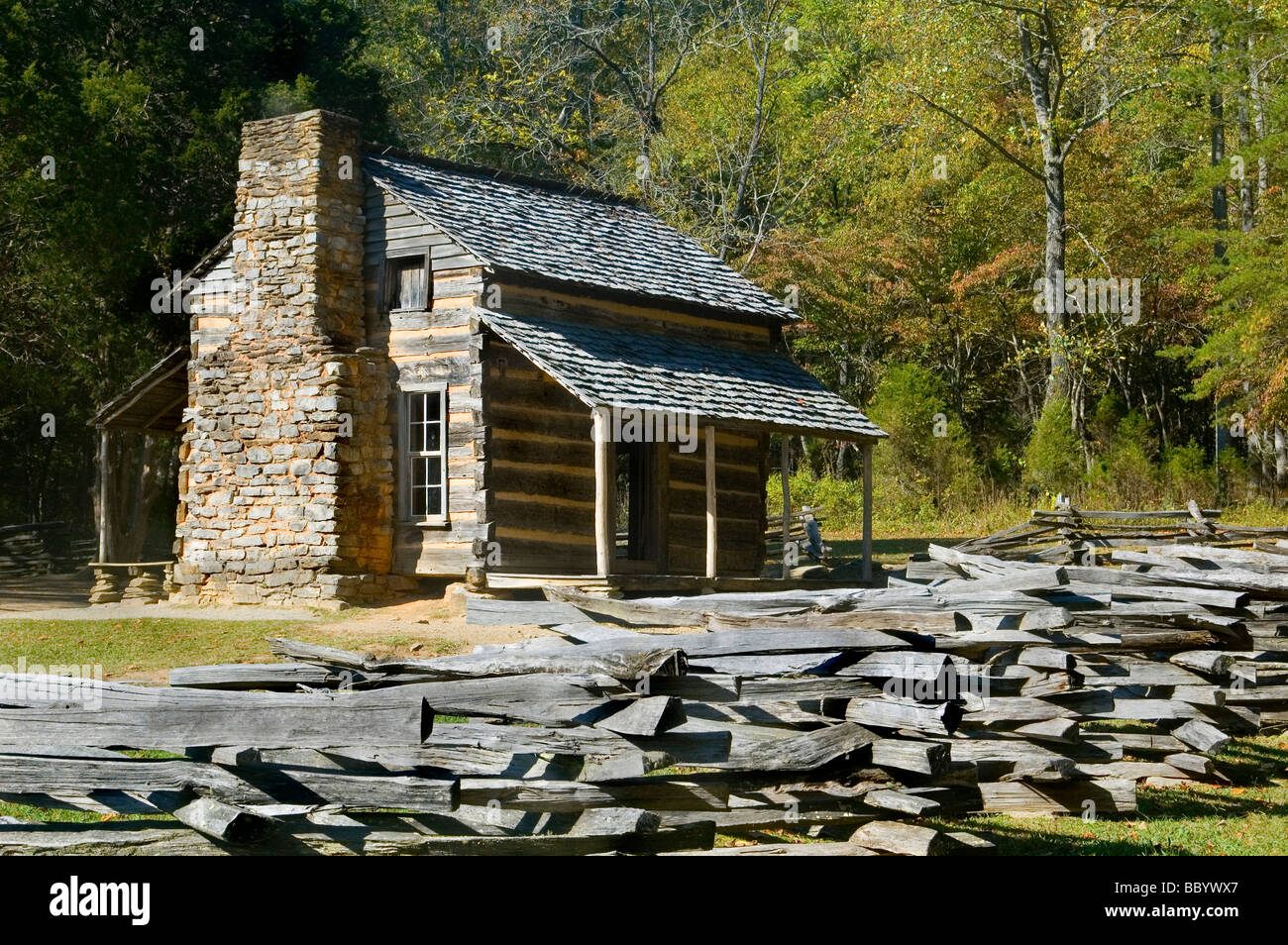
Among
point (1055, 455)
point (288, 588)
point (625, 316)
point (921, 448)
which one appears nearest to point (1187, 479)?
point (1055, 455)

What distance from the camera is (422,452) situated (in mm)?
18109

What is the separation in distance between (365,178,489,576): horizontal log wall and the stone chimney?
8.9 inches

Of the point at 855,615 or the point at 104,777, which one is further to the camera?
the point at 855,615

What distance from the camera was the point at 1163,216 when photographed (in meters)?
31.5

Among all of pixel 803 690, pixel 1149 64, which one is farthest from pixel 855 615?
pixel 1149 64

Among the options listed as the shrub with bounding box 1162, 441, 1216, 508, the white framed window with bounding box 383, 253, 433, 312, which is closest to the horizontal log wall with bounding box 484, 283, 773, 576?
the white framed window with bounding box 383, 253, 433, 312

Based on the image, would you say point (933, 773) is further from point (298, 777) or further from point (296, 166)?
point (296, 166)

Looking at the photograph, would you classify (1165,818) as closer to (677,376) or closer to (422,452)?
(677,376)

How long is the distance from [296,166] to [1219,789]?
13905 millimetres

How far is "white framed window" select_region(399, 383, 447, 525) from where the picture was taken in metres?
18.0

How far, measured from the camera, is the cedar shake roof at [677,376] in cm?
1645

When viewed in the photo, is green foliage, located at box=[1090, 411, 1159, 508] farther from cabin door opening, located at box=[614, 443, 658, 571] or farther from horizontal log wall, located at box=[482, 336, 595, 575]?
horizontal log wall, located at box=[482, 336, 595, 575]

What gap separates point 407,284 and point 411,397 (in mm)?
1512

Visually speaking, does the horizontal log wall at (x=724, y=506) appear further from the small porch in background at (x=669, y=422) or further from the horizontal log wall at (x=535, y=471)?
the horizontal log wall at (x=535, y=471)
